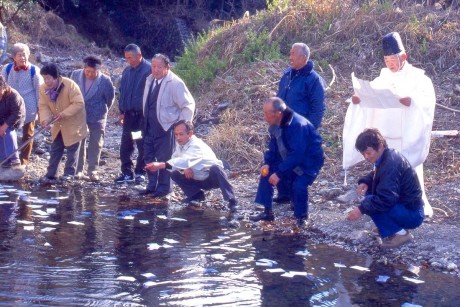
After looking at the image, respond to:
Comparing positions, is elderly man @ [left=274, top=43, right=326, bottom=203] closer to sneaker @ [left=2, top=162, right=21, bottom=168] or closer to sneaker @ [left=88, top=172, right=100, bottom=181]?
sneaker @ [left=88, top=172, right=100, bottom=181]

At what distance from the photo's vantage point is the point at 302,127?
27.1 feet

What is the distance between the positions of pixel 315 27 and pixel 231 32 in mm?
2056

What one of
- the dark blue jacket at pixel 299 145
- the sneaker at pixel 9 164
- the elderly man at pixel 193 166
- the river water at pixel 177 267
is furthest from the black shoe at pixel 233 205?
the sneaker at pixel 9 164

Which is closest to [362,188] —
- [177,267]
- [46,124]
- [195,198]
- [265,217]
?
[265,217]

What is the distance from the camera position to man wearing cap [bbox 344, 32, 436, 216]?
8.21 meters

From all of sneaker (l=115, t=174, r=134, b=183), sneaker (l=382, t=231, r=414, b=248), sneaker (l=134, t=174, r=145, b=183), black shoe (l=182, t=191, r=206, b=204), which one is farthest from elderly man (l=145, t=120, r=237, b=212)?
sneaker (l=382, t=231, r=414, b=248)

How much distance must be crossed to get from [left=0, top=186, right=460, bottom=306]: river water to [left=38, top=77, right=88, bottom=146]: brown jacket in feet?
5.67

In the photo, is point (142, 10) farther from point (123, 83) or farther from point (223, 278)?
point (223, 278)

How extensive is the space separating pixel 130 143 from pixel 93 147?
1.76 ft

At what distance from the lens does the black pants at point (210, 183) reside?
9.23 meters

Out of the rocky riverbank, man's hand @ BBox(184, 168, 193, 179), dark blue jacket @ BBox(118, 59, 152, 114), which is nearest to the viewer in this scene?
the rocky riverbank

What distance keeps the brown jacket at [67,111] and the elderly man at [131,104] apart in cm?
56

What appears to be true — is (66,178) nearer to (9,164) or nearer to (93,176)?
(93,176)

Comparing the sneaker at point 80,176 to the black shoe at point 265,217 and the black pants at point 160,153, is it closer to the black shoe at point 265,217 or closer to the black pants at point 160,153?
the black pants at point 160,153
